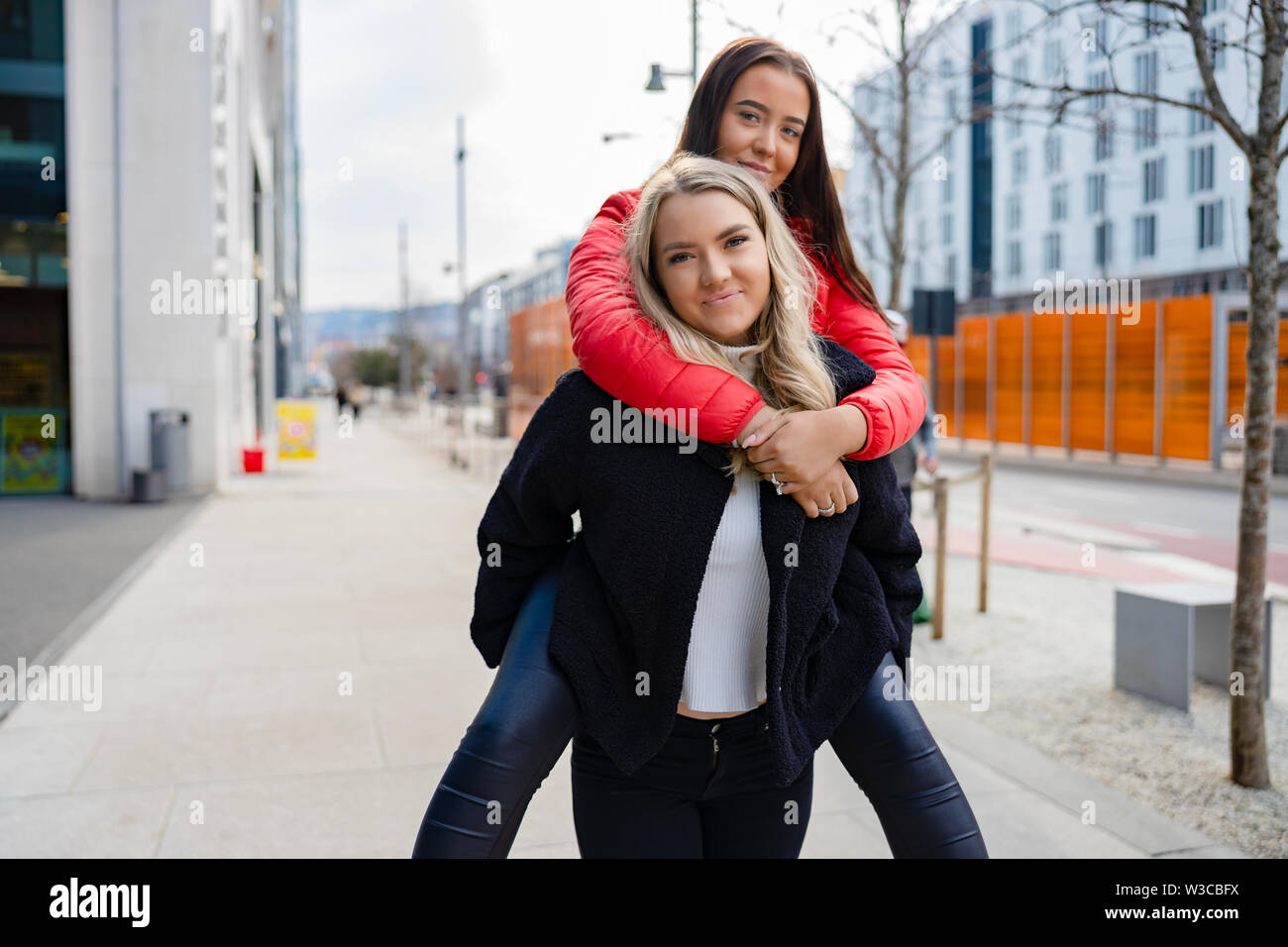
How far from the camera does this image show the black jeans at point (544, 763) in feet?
5.60

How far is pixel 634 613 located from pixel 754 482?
0.29 m

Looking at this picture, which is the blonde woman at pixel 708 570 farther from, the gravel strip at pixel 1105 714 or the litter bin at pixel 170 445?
the litter bin at pixel 170 445

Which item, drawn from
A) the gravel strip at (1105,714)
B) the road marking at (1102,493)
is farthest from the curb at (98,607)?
the road marking at (1102,493)

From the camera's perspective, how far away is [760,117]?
7.02 feet

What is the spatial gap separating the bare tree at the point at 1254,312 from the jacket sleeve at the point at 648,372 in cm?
307

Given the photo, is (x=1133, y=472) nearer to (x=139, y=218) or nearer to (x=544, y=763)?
(x=139, y=218)

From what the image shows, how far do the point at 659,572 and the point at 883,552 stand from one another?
0.43 m

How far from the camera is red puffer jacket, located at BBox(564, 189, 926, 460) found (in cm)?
178

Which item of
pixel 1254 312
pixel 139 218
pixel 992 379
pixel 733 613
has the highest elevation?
pixel 139 218

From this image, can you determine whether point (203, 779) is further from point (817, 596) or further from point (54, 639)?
point (817, 596)

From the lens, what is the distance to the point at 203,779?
172 inches

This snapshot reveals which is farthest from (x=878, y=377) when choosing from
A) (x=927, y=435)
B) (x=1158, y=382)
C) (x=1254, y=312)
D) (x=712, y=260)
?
(x=1158, y=382)

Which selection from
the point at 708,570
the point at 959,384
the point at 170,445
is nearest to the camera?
the point at 708,570

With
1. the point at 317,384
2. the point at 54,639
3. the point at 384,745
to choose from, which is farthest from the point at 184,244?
the point at 317,384
